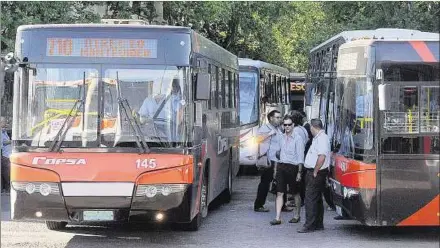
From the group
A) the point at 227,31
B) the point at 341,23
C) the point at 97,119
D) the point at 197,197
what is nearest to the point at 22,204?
the point at 97,119

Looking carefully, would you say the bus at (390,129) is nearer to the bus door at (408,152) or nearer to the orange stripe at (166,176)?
the bus door at (408,152)

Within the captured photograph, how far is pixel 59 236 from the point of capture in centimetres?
1171

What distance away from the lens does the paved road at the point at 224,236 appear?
11.1 metres

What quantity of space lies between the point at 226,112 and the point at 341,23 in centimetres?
450

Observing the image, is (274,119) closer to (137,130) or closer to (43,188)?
(137,130)

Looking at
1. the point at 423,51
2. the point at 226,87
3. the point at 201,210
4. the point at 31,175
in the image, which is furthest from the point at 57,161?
the point at 226,87

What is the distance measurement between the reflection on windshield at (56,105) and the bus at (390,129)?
3476 mm

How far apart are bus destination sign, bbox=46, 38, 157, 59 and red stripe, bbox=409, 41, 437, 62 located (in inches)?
129

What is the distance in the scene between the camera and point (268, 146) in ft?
46.2

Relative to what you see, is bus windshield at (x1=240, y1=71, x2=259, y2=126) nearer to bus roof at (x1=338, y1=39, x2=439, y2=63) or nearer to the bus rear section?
the bus rear section

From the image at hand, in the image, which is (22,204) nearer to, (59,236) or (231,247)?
(59,236)

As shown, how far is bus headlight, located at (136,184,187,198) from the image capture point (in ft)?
33.5

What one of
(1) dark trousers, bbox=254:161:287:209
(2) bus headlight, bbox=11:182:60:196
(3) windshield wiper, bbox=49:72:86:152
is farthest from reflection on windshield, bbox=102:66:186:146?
(1) dark trousers, bbox=254:161:287:209

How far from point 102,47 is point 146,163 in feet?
5.32
